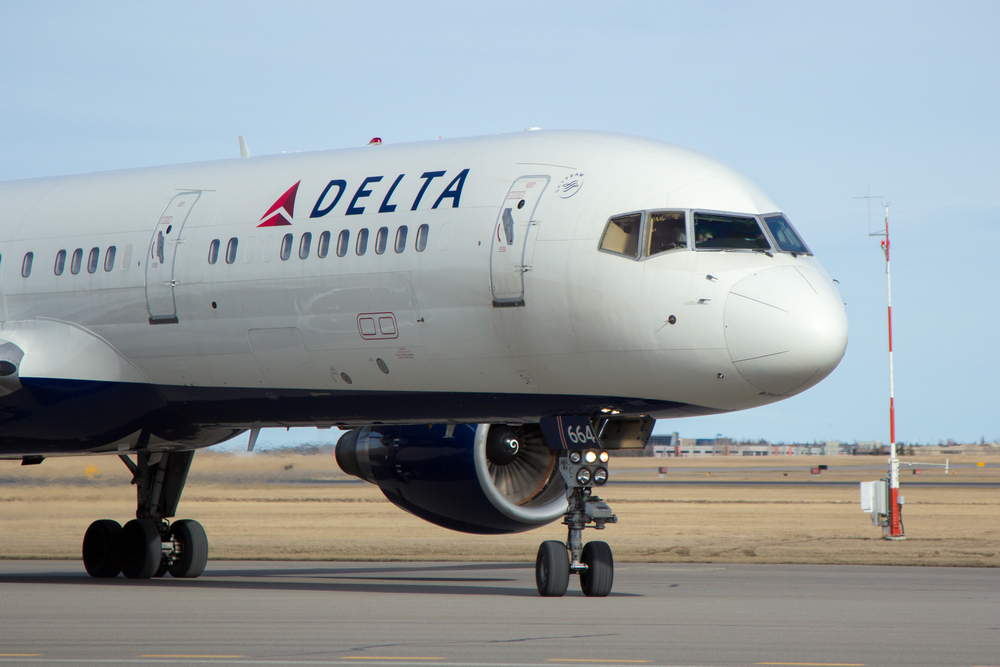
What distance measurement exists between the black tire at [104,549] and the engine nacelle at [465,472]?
377 centimetres

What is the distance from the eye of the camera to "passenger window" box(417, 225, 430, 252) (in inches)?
568

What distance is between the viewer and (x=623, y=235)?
13625 mm

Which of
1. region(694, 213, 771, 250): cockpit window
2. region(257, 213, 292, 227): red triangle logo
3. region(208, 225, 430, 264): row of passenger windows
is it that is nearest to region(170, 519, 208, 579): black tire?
region(208, 225, 430, 264): row of passenger windows

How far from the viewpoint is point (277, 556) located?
24250 millimetres

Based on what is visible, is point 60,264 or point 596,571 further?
point 60,264

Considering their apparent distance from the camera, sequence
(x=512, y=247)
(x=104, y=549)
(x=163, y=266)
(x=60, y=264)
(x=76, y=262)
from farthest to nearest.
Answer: (x=104, y=549), (x=60, y=264), (x=76, y=262), (x=163, y=266), (x=512, y=247)

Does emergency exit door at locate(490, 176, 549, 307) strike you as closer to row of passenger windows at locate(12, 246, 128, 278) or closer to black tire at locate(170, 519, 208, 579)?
row of passenger windows at locate(12, 246, 128, 278)

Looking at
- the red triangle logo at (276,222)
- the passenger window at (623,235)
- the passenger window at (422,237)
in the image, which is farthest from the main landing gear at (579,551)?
the red triangle logo at (276,222)

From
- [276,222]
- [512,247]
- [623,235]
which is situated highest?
[276,222]

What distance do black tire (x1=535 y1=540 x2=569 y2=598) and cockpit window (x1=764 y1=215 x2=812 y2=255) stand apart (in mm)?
3853

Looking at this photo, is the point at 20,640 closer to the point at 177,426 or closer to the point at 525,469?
the point at 177,426

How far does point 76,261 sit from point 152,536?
4.31 meters

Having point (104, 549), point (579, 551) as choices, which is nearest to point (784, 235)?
point (579, 551)

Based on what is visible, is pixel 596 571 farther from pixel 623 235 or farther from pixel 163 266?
pixel 163 266
